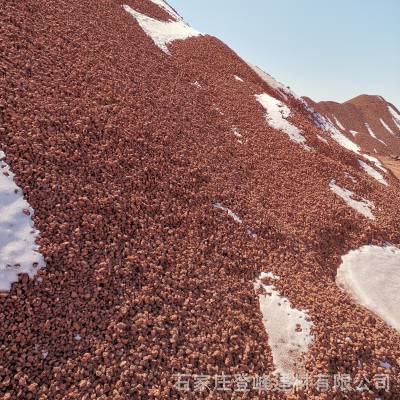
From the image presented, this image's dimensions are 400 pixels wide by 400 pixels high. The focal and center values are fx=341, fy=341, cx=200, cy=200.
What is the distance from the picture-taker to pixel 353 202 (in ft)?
58.9

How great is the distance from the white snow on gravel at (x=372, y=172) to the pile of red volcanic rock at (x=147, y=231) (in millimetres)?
5457

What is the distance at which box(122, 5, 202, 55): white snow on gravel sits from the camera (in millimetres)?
24423

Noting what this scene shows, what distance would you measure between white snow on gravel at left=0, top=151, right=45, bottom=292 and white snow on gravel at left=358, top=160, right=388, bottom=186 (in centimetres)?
2241

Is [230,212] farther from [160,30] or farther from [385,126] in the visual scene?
[385,126]

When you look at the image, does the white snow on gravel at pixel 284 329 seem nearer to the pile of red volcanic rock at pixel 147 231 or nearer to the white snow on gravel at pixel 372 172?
the pile of red volcanic rock at pixel 147 231

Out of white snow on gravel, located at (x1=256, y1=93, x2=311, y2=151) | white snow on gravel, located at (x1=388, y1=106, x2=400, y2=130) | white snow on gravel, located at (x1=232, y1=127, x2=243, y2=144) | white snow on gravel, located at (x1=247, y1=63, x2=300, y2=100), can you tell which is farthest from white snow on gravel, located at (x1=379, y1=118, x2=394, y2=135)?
white snow on gravel, located at (x1=232, y1=127, x2=243, y2=144)

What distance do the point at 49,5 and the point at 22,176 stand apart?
1347 centimetres

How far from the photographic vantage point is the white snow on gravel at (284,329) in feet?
30.9

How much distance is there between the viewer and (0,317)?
762 cm

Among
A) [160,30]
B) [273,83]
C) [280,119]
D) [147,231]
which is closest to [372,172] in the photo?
[280,119]

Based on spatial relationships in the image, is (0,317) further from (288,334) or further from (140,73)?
(140,73)

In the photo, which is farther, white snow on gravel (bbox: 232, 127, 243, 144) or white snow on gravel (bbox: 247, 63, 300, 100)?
white snow on gravel (bbox: 247, 63, 300, 100)

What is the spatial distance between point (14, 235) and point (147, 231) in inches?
149

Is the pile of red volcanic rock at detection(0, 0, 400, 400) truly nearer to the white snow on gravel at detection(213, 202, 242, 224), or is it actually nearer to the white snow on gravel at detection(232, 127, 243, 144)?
the white snow on gravel at detection(213, 202, 242, 224)
